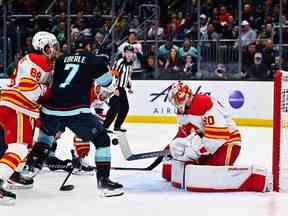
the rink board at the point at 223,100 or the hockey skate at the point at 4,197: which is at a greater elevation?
the hockey skate at the point at 4,197

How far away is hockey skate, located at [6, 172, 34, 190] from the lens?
19.5 ft

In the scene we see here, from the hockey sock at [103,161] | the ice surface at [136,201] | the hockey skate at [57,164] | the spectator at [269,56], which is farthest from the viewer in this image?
the spectator at [269,56]

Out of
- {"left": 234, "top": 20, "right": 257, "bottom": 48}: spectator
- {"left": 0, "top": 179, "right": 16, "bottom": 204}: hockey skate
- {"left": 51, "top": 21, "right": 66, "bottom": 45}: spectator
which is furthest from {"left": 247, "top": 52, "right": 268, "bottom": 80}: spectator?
{"left": 0, "top": 179, "right": 16, "bottom": 204}: hockey skate

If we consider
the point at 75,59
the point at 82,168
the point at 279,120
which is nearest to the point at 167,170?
the point at 82,168

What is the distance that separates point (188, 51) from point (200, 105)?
6.71 metres

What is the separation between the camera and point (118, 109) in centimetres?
979

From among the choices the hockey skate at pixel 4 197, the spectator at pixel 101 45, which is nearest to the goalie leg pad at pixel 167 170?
the hockey skate at pixel 4 197

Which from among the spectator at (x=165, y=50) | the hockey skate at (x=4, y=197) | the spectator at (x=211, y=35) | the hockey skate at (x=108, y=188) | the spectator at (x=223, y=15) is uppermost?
the spectator at (x=223, y=15)

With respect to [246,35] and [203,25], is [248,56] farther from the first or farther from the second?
[203,25]

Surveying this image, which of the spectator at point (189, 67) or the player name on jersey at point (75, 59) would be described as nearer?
the player name on jersey at point (75, 59)

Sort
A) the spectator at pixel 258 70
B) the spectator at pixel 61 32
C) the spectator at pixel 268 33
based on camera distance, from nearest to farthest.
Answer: the spectator at pixel 258 70, the spectator at pixel 268 33, the spectator at pixel 61 32

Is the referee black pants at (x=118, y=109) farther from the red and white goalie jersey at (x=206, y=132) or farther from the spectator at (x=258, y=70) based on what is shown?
the red and white goalie jersey at (x=206, y=132)

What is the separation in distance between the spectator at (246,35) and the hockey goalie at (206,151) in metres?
6.45

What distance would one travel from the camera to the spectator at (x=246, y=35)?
40.0 feet
